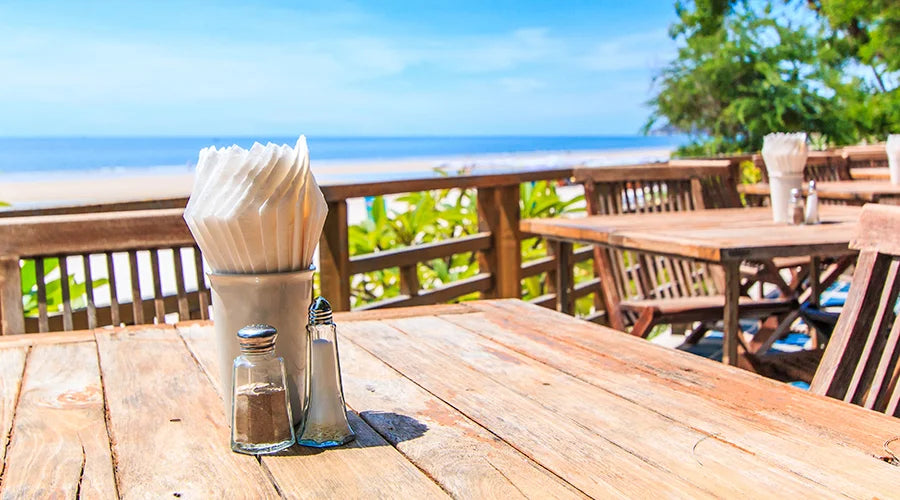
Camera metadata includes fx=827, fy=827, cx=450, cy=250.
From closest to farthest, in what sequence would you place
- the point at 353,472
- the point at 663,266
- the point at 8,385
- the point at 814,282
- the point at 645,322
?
the point at 353,472 < the point at 8,385 < the point at 645,322 < the point at 814,282 < the point at 663,266

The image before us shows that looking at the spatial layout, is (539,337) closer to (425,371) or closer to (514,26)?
(425,371)

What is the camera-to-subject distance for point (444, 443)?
875 millimetres

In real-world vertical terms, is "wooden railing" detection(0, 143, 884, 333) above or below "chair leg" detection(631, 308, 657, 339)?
above

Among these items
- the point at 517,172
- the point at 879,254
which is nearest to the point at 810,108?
the point at 517,172

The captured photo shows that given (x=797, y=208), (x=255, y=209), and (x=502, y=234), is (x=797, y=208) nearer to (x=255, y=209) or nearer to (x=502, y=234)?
(x=502, y=234)

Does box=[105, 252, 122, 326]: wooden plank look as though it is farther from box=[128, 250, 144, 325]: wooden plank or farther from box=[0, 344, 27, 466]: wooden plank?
box=[0, 344, 27, 466]: wooden plank

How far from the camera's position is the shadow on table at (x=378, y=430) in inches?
34.1

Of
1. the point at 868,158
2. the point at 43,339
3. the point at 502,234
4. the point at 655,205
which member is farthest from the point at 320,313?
the point at 868,158

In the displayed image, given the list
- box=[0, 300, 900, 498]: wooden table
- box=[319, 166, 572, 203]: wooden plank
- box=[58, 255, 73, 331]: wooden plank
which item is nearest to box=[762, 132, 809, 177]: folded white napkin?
box=[319, 166, 572, 203]: wooden plank

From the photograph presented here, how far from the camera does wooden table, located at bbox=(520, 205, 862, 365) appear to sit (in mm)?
2096

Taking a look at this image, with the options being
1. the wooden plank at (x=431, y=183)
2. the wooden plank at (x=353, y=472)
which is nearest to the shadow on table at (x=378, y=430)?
the wooden plank at (x=353, y=472)

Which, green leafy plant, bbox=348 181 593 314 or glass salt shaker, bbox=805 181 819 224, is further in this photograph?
green leafy plant, bbox=348 181 593 314

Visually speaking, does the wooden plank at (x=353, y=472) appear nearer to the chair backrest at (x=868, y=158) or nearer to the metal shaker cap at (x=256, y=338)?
the metal shaker cap at (x=256, y=338)

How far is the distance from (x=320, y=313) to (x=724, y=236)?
1654 mm
